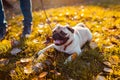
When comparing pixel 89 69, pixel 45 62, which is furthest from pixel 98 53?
pixel 45 62

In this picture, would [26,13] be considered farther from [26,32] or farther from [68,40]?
[68,40]

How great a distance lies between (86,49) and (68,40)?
1.59 feet

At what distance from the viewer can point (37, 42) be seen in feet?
14.1

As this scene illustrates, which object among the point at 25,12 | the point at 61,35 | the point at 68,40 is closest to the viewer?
the point at 61,35

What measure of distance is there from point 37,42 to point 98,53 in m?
1.01

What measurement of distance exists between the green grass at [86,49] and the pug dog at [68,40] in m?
0.09

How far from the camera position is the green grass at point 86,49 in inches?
134

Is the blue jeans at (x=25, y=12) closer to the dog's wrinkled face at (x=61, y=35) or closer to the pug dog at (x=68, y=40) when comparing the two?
the pug dog at (x=68, y=40)

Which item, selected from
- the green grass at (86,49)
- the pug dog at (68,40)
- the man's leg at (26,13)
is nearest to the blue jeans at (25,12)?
the man's leg at (26,13)

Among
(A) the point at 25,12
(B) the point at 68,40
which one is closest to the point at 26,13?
(A) the point at 25,12

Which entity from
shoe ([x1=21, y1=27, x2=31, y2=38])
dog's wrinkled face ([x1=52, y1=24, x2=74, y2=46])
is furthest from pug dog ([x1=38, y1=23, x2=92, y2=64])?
shoe ([x1=21, y1=27, x2=31, y2=38])

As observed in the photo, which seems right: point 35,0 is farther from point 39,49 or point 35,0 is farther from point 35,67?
point 35,67

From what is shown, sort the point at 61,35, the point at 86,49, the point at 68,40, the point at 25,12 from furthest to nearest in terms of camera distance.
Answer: the point at 25,12 < the point at 86,49 < the point at 68,40 < the point at 61,35

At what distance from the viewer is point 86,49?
13.1 ft
